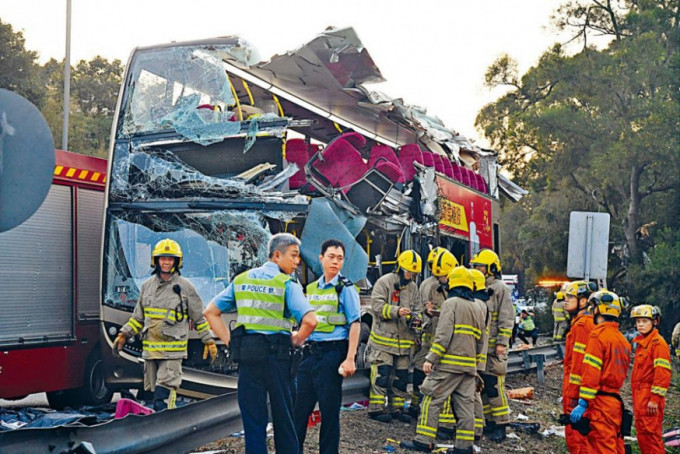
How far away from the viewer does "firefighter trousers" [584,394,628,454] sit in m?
6.96

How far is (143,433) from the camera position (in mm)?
6172

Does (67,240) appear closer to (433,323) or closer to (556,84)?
(433,323)

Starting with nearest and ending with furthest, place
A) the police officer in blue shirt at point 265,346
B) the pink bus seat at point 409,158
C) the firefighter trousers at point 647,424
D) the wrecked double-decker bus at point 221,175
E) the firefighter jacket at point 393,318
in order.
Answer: the police officer in blue shirt at point 265,346 < the firefighter trousers at point 647,424 < the wrecked double-decker bus at point 221,175 < the firefighter jacket at point 393,318 < the pink bus seat at point 409,158

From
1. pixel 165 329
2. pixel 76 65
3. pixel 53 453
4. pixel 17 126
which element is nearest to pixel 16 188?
pixel 17 126

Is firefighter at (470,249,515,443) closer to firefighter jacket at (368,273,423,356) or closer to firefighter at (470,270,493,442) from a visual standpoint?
firefighter at (470,270,493,442)

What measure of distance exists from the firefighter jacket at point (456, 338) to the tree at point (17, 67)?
2914 cm

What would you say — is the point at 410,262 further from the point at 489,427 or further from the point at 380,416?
the point at 489,427

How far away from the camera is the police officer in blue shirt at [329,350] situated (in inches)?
272

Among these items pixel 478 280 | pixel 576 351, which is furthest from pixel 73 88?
pixel 576 351

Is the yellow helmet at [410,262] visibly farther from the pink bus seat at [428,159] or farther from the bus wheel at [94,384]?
the bus wheel at [94,384]

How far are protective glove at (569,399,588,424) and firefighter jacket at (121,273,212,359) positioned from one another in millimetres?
3312

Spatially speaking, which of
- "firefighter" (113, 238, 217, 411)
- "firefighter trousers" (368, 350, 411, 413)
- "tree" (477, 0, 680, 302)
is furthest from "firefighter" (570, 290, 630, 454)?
"tree" (477, 0, 680, 302)

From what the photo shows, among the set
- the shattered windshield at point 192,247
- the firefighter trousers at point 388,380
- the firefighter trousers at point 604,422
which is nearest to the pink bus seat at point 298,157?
the shattered windshield at point 192,247

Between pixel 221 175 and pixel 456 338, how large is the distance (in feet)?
10.8
